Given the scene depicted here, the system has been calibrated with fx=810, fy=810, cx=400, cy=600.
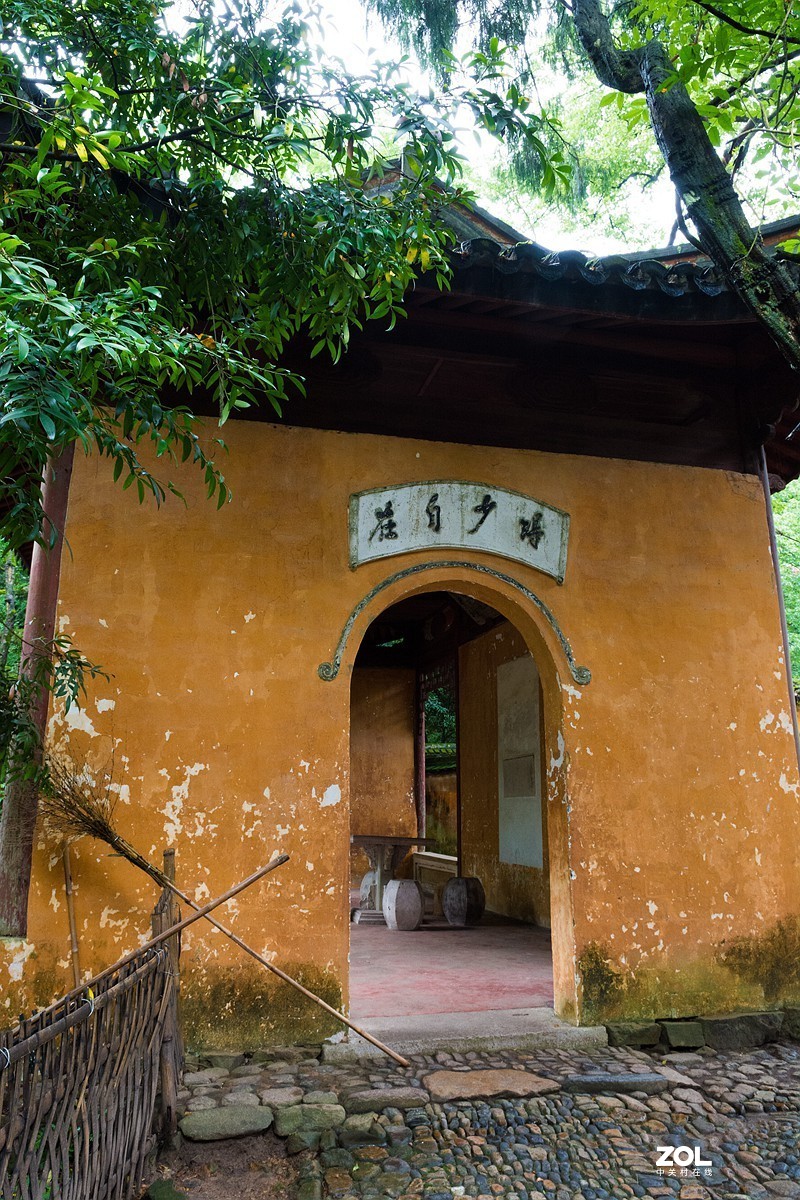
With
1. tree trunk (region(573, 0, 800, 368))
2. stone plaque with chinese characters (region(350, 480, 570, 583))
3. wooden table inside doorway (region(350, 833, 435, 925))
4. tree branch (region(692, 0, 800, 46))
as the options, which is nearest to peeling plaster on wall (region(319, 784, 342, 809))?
stone plaque with chinese characters (region(350, 480, 570, 583))

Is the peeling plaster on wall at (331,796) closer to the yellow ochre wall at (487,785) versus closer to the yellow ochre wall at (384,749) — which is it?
the yellow ochre wall at (487,785)

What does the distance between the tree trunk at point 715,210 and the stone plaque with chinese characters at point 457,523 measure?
2.14 meters

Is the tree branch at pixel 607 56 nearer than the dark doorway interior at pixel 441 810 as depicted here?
Yes

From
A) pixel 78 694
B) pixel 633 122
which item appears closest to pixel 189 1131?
pixel 78 694

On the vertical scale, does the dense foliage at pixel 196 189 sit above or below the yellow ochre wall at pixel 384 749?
above

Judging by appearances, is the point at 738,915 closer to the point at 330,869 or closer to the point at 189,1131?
the point at 330,869

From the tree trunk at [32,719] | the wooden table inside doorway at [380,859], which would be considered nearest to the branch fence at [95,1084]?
the tree trunk at [32,719]

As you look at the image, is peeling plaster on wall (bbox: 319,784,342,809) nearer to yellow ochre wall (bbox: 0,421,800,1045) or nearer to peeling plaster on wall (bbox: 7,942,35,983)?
yellow ochre wall (bbox: 0,421,800,1045)

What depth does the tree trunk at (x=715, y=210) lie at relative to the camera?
309 cm

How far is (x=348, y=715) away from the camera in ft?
14.7

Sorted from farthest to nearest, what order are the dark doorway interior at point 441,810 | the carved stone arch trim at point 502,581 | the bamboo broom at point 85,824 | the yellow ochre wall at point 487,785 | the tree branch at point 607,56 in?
the yellow ochre wall at point 487,785 < the dark doorway interior at point 441,810 < the carved stone arch trim at point 502,581 < the bamboo broom at point 85,824 < the tree branch at point 607,56

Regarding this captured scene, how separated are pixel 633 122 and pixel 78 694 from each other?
414 centimetres

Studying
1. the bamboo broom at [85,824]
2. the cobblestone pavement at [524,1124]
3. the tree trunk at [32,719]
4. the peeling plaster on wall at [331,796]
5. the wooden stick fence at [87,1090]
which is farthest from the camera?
the peeling plaster on wall at [331,796]

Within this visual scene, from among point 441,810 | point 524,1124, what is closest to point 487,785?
point 441,810
